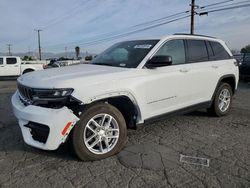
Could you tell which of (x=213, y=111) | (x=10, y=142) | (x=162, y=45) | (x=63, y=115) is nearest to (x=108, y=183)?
(x=63, y=115)

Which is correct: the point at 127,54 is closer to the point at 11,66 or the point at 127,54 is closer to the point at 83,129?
the point at 83,129

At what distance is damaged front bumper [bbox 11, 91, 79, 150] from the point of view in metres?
3.09

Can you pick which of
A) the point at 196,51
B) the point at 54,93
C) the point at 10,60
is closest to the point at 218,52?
the point at 196,51

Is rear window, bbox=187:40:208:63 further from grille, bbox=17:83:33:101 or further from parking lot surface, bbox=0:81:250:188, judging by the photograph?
grille, bbox=17:83:33:101

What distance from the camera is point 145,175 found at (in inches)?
121

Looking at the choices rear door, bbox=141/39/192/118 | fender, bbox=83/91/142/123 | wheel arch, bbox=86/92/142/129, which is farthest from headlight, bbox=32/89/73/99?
rear door, bbox=141/39/192/118

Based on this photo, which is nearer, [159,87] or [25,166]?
[25,166]

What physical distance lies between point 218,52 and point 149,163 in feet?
10.7

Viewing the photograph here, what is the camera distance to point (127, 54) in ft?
14.3

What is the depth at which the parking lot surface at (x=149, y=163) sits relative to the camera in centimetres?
294

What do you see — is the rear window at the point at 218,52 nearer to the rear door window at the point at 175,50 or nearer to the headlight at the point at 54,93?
the rear door window at the point at 175,50

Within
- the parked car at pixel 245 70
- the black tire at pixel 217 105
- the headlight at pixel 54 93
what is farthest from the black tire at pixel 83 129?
the parked car at pixel 245 70

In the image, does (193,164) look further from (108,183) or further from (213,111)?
(213,111)

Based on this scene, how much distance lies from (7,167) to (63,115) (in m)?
1.08
